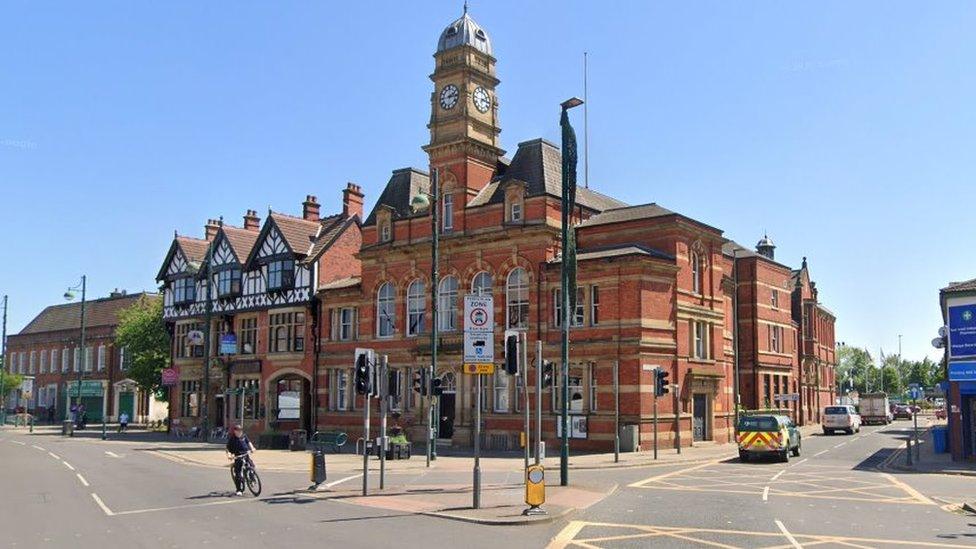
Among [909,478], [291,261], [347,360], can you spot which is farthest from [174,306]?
[909,478]

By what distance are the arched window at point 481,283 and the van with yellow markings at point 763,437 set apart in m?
14.6

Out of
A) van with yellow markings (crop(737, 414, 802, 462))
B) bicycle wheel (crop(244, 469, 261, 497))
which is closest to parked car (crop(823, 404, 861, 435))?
van with yellow markings (crop(737, 414, 802, 462))

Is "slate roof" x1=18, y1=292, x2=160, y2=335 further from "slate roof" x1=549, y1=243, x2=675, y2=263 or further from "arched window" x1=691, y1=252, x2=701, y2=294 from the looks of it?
"arched window" x1=691, y1=252, x2=701, y2=294

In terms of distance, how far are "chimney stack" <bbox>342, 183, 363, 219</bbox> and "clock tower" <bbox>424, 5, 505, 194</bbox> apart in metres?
11.6

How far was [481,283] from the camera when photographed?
1668 inches

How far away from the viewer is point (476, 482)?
18.4 meters

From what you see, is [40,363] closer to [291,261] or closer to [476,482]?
[291,261]

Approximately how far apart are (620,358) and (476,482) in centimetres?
1979

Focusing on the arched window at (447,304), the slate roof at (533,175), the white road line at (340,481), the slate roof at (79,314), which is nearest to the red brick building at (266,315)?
the arched window at (447,304)

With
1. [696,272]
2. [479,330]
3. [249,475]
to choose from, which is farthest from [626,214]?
[249,475]

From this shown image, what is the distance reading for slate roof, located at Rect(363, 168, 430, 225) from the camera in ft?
155

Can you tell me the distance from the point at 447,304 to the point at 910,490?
2518 centimetres

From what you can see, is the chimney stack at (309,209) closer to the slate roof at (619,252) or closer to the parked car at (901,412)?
the slate roof at (619,252)

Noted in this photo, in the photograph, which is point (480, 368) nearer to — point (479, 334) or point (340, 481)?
point (479, 334)
